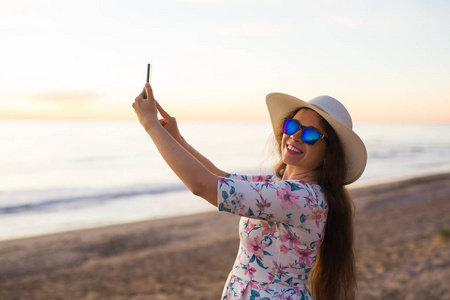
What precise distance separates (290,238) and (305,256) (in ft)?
0.44

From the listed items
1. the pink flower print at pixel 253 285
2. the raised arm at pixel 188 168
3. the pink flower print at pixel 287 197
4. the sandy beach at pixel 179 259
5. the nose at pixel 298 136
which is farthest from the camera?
the sandy beach at pixel 179 259

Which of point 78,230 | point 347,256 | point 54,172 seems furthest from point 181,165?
point 54,172

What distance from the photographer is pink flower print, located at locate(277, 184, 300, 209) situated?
171 cm

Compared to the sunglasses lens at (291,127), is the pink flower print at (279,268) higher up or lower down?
lower down

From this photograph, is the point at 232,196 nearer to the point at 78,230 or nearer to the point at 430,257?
the point at 430,257

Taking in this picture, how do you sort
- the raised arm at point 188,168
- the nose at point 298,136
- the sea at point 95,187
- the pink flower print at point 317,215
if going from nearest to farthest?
the raised arm at point 188,168 → the pink flower print at point 317,215 → the nose at point 298,136 → the sea at point 95,187

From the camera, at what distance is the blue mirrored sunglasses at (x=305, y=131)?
2002 mm

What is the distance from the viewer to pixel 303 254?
192cm

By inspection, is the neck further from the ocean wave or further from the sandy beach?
the ocean wave

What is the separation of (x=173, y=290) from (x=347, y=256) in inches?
205

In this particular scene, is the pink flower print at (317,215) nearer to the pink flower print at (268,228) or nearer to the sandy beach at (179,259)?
the pink flower print at (268,228)

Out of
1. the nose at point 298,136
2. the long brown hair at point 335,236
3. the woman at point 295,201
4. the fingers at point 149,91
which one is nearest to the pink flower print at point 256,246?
the woman at point 295,201

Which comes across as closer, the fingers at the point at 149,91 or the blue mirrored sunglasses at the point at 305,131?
the fingers at the point at 149,91

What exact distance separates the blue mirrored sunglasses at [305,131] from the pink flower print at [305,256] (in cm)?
48
